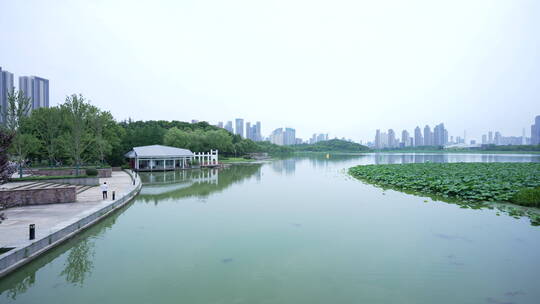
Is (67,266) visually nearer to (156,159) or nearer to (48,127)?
(48,127)

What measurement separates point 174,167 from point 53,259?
100ft

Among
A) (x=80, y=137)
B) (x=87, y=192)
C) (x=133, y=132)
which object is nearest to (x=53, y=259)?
(x=87, y=192)

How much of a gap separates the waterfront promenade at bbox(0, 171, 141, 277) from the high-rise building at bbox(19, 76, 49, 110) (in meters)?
57.0

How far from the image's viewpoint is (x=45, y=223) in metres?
10.1

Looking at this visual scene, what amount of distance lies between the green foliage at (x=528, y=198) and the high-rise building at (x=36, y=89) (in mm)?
72486

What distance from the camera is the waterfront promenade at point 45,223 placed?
737 centimetres

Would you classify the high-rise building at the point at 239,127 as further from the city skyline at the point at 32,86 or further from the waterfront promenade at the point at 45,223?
the waterfront promenade at the point at 45,223

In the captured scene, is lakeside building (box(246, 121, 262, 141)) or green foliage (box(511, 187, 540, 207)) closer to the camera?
green foliage (box(511, 187, 540, 207))

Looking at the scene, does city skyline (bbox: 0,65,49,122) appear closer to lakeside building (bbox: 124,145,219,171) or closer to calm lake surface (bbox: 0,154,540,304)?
lakeside building (bbox: 124,145,219,171)

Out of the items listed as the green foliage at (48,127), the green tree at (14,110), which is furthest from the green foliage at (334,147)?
the green tree at (14,110)

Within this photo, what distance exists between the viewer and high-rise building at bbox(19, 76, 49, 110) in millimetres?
57053

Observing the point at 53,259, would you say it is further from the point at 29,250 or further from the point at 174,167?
the point at 174,167

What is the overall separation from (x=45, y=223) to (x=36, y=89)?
218 feet

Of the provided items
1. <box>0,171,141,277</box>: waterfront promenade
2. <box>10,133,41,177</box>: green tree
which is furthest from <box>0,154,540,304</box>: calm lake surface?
<box>10,133,41,177</box>: green tree
